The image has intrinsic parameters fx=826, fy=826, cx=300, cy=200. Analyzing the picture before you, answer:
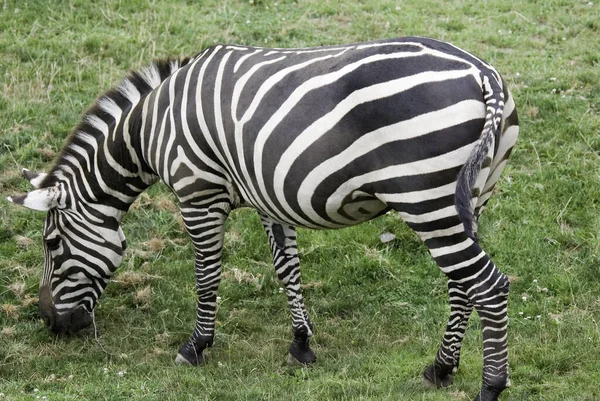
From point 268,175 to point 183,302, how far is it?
2.85 meters

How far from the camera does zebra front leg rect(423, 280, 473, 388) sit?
6.66m

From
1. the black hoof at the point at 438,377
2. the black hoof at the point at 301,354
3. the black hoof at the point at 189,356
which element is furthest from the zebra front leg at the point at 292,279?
the black hoof at the point at 438,377

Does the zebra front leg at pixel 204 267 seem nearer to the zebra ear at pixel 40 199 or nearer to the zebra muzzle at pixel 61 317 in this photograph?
the zebra muzzle at pixel 61 317

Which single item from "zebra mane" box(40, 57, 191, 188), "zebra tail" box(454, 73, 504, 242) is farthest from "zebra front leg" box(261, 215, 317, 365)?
"zebra tail" box(454, 73, 504, 242)

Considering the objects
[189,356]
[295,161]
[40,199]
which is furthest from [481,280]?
[40,199]

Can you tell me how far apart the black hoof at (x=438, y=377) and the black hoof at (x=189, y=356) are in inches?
85.2

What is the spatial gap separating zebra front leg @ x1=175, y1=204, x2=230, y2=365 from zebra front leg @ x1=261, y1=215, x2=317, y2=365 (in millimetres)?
549

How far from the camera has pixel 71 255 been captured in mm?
7855

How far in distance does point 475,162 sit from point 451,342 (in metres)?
1.97

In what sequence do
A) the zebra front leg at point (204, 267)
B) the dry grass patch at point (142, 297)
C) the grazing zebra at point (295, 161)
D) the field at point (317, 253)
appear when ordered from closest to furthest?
the grazing zebra at point (295, 161) < the field at point (317, 253) < the zebra front leg at point (204, 267) < the dry grass patch at point (142, 297)

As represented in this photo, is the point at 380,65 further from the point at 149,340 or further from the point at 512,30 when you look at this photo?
the point at 512,30

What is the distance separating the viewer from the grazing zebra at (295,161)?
5.57m

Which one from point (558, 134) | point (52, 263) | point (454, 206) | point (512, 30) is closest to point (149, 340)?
point (52, 263)

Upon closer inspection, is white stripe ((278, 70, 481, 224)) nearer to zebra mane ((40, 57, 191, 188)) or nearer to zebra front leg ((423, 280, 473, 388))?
zebra front leg ((423, 280, 473, 388))
